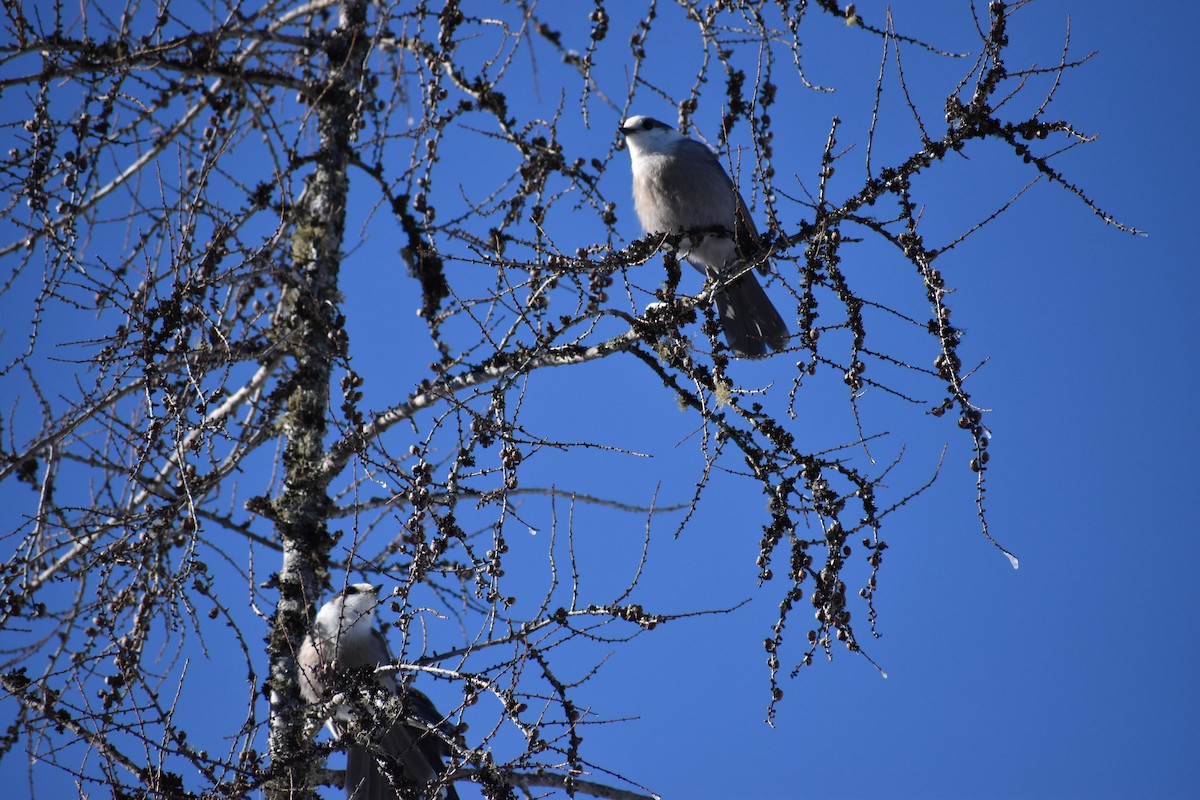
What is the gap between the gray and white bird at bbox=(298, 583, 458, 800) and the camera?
221 cm

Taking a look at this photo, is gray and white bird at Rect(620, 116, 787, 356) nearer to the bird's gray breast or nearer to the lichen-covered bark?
the bird's gray breast

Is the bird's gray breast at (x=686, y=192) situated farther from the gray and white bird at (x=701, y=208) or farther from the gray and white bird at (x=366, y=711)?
the gray and white bird at (x=366, y=711)

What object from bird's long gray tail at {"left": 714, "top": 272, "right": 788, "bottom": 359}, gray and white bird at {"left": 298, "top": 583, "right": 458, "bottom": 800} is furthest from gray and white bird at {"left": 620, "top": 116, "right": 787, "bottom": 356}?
gray and white bird at {"left": 298, "top": 583, "right": 458, "bottom": 800}

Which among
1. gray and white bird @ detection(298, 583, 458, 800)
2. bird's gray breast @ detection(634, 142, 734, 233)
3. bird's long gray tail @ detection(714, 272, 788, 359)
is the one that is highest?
bird's gray breast @ detection(634, 142, 734, 233)

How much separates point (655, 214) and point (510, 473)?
1977 mm

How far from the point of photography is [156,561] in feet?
9.74

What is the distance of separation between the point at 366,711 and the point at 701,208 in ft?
7.33

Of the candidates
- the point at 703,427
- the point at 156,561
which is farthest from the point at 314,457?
the point at 703,427

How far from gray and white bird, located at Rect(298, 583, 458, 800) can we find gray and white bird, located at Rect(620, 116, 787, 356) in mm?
1559

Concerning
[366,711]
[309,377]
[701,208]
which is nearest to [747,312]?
[701,208]

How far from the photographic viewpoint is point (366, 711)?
2.27 metres

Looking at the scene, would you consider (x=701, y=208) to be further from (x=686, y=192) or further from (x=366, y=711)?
(x=366, y=711)

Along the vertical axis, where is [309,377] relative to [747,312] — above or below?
above

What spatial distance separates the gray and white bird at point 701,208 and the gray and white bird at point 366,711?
5.11ft
